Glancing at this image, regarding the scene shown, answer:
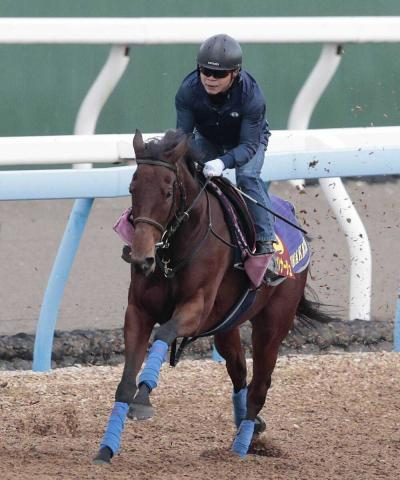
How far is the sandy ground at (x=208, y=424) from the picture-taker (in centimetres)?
599

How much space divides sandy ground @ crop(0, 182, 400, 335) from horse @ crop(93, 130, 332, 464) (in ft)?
6.57

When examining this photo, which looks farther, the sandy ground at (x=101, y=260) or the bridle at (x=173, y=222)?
the sandy ground at (x=101, y=260)

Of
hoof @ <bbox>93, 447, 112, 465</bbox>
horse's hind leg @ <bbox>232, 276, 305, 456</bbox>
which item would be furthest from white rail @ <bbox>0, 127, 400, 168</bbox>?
hoof @ <bbox>93, 447, 112, 465</bbox>

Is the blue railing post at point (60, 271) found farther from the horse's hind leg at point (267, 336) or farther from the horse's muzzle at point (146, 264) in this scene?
the horse's muzzle at point (146, 264)

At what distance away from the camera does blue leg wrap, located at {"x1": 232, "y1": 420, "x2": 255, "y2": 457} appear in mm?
6348

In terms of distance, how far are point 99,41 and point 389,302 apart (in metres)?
2.43

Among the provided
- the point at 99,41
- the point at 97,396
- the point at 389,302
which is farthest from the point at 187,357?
the point at 99,41

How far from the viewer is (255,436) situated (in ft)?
21.4

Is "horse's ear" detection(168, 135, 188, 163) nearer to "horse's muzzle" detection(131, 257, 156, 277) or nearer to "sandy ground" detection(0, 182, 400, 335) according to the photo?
"horse's muzzle" detection(131, 257, 156, 277)

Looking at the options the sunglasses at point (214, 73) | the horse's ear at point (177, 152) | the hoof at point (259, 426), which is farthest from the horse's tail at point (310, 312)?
the horse's ear at point (177, 152)

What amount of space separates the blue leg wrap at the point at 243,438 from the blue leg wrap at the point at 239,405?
0.17 m

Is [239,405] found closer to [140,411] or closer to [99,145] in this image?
[140,411]

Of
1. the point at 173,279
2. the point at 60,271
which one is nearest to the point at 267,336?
the point at 173,279

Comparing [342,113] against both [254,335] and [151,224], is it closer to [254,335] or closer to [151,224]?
[254,335]
